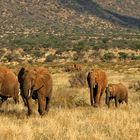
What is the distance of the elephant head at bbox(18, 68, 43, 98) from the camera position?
13.5 meters

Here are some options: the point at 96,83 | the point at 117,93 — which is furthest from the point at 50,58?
the point at 96,83

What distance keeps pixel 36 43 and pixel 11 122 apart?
9059 centimetres

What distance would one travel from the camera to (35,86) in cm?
1401

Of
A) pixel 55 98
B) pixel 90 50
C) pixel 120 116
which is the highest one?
pixel 120 116

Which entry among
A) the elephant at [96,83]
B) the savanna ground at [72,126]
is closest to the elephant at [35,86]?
the savanna ground at [72,126]

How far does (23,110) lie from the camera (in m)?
16.2

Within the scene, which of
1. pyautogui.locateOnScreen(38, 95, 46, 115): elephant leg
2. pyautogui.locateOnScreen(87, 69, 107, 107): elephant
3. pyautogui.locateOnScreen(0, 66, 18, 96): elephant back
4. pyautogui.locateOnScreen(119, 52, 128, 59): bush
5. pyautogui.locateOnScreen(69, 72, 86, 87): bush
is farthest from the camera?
pyautogui.locateOnScreen(119, 52, 128, 59): bush

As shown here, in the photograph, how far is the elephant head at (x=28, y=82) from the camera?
44.2 ft

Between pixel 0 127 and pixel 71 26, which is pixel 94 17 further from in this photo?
pixel 0 127

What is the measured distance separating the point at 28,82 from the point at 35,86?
49 centimetres

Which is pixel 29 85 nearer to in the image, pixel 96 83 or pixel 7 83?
pixel 7 83

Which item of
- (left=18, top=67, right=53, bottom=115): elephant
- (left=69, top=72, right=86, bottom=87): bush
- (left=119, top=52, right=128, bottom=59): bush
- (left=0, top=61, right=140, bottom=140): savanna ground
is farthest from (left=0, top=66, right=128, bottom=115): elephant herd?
(left=119, top=52, right=128, bottom=59): bush

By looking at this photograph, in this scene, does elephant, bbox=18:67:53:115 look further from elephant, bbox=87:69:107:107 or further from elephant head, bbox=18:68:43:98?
elephant, bbox=87:69:107:107

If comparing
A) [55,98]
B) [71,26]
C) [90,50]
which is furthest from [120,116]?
[71,26]
